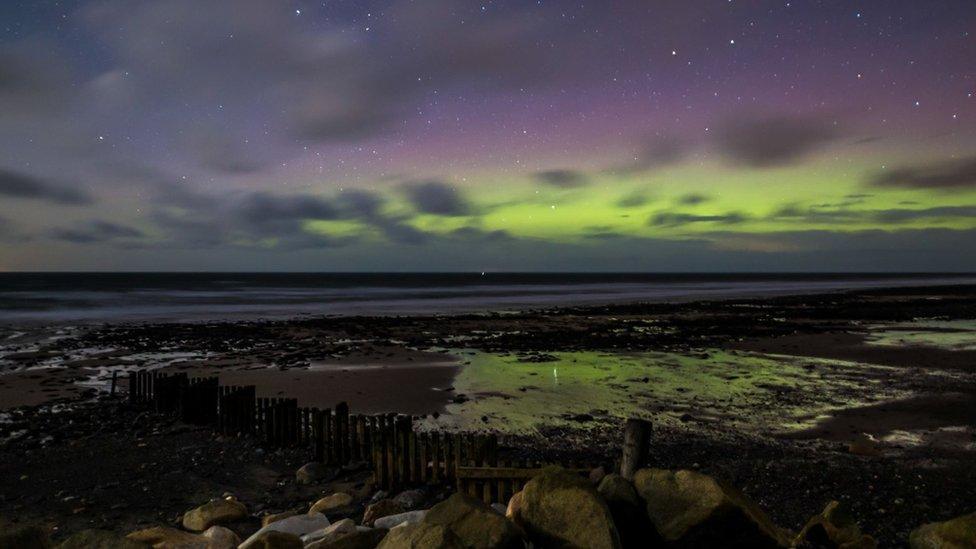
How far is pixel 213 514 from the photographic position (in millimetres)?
7617

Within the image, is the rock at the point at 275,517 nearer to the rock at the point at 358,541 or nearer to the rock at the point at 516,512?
the rock at the point at 358,541

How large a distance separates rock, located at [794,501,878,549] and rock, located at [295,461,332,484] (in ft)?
22.8

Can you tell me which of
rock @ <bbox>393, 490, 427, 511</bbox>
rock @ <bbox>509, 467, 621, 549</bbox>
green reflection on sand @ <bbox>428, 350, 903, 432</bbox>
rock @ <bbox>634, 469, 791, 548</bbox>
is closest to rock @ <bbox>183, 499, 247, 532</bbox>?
rock @ <bbox>393, 490, 427, 511</bbox>

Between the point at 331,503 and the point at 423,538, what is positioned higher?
the point at 423,538

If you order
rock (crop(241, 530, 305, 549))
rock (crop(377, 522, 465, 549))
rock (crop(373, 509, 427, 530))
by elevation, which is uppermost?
rock (crop(377, 522, 465, 549))

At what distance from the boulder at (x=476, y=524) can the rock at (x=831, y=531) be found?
3176 mm

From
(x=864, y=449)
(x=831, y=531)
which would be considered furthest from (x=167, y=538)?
(x=864, y=449)

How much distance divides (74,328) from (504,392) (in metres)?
34.8

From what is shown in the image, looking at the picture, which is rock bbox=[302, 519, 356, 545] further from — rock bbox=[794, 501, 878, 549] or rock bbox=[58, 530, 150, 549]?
rock bbox=[794, 501, 878, 549]

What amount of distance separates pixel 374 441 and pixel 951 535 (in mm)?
6981

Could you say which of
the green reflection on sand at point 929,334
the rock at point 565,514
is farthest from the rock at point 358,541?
the green reflection on sand at point 929,334

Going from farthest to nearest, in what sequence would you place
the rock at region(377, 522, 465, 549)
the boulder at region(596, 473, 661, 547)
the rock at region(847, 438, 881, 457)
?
the rock at region(847, 438, 881, 457) < the boulder at region(596, 473, 661, 547) < the rock at region(377, 522, 465, 549)

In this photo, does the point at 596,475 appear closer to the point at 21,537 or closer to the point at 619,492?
the point at 619,492

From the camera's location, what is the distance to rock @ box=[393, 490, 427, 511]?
7934 millimetres
